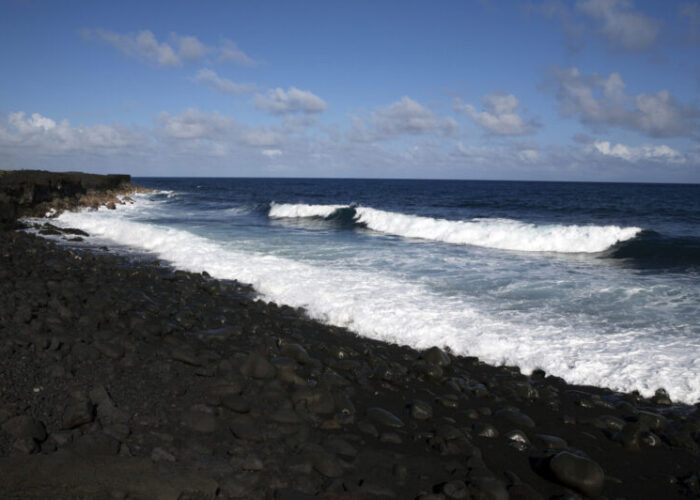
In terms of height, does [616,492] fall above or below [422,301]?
below

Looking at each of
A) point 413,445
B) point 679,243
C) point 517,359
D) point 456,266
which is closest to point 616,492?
point 413,445

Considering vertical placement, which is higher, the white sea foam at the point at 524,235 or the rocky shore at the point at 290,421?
the white sea foam at the point at 524,235

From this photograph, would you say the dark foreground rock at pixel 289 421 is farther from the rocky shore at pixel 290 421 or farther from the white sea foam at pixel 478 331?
the white sea foam at pixel 478 331

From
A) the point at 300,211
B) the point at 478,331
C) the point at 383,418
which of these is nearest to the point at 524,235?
the point at 478,331

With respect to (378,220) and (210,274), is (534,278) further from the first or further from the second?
(378,220)

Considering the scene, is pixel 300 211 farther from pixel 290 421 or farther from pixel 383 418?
pixel 290 421

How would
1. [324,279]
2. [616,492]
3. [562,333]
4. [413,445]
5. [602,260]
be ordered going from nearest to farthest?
[616,492] < [413,445] < [562,333] < [324,279] < [602,260]

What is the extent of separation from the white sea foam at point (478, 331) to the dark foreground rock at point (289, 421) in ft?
1.30

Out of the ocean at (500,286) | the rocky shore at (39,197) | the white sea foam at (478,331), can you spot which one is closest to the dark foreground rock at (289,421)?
the white sea foam at (478,331)

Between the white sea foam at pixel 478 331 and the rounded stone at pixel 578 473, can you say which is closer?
the rounded stone at pixel 578 473

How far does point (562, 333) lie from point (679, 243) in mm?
13625

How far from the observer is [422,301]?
8508 mm

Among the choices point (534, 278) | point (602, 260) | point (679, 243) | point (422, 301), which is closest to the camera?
point (422, 301)

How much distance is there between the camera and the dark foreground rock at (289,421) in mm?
3188
